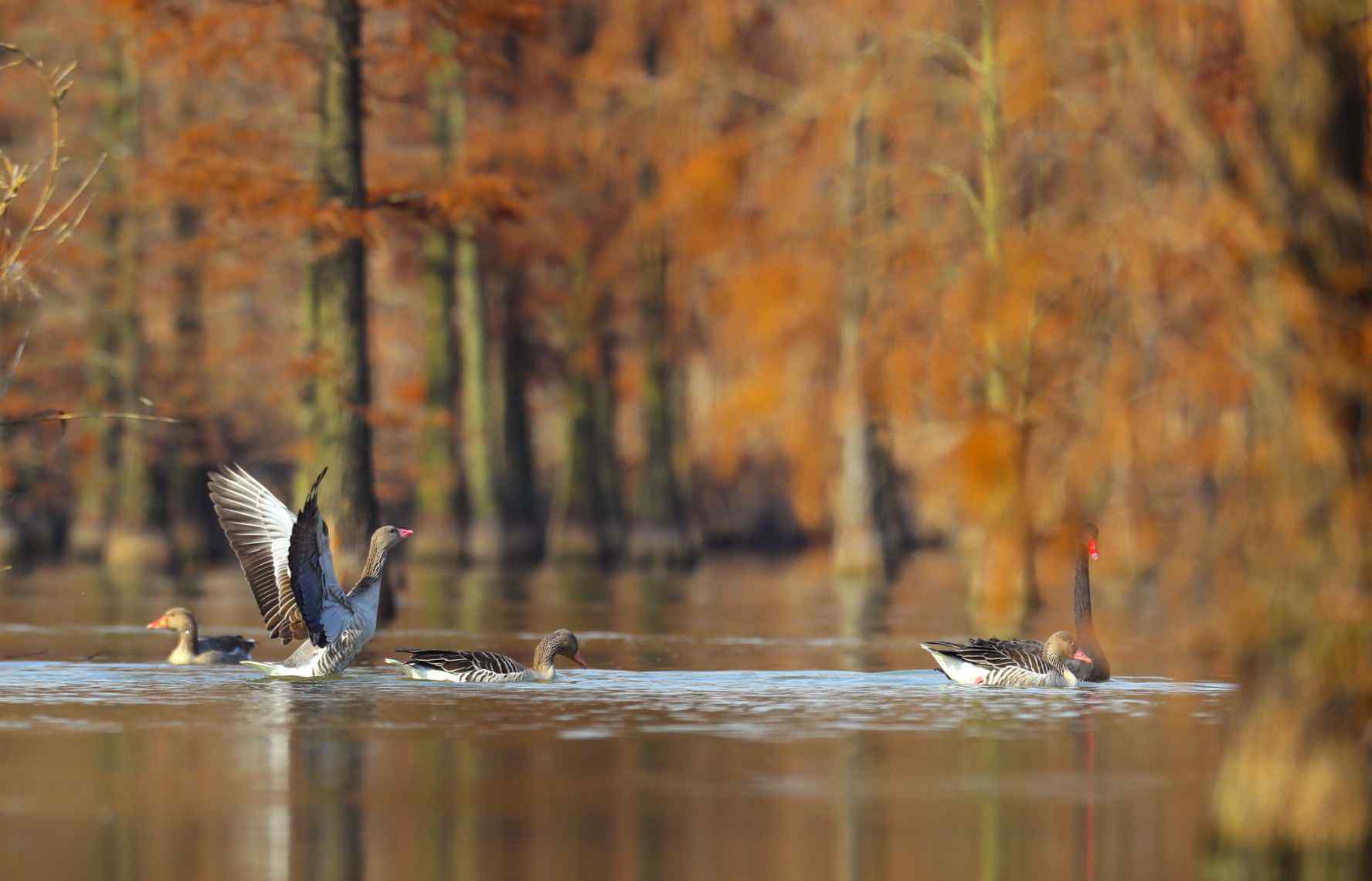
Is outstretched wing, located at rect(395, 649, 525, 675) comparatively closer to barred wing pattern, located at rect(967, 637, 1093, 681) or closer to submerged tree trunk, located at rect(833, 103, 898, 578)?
barred wing pattern, located at rect(967, 637, 1093, 681)

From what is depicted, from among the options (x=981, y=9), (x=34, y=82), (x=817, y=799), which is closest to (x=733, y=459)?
(x=34, y=82)

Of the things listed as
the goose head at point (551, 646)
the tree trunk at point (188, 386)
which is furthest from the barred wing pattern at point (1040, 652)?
the tree trunk at point (188, 386)

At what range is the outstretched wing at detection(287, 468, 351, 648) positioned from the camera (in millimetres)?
21484

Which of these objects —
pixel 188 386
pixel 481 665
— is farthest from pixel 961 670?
pixel 188 386

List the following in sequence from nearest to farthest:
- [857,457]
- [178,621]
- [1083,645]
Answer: [1083,645] < [178,621] < [857,457]

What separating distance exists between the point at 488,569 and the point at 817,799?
39360 mm

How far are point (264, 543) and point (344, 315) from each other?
9.71 metres

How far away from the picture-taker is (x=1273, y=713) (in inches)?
495

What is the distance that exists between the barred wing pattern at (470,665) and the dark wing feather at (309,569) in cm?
79

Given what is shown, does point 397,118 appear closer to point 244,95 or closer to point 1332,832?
point 244,95

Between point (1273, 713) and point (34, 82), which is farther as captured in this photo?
point (34, 82)

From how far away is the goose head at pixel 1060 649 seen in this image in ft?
72.8

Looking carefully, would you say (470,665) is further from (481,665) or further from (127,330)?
(127,330)

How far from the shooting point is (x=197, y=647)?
80.8 ft
